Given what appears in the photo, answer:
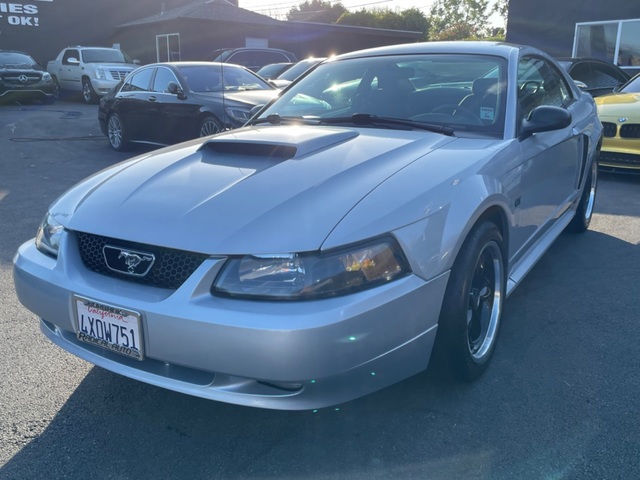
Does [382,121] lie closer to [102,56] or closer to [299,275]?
[299,275]

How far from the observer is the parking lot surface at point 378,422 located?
2330 millimetres

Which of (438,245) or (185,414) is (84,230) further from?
(438,245)

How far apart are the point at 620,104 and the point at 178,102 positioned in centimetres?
581

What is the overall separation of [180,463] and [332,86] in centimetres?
251

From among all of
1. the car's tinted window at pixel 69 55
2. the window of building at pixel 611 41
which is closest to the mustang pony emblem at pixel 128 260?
the window of building at pixel 611 41

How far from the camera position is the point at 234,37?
84.2 ft

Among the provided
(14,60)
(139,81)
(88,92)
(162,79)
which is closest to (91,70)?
(88,92)

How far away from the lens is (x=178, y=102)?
884 cm

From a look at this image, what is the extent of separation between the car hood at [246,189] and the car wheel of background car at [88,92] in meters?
16.6

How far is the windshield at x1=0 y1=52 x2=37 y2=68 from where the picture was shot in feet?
57.1

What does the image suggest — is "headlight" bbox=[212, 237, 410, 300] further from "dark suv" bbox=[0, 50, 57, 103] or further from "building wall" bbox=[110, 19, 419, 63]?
"building wall" bbox=[110, 19, 419, 63]

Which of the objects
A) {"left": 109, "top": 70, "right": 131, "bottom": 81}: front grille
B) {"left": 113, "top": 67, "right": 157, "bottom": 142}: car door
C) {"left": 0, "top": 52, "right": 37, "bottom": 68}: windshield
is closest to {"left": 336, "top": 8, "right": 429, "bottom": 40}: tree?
{"left": 109, "top": 70, "right": 131, "bottom": 81}: front grille

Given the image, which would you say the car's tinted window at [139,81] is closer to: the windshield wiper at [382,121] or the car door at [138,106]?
the car door at [138,106]

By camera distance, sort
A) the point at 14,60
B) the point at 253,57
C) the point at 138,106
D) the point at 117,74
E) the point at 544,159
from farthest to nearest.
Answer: the point at 117,74 → the point at 14,60 → the point at 253,57 → the point at 138,106 → the point at 544,159
